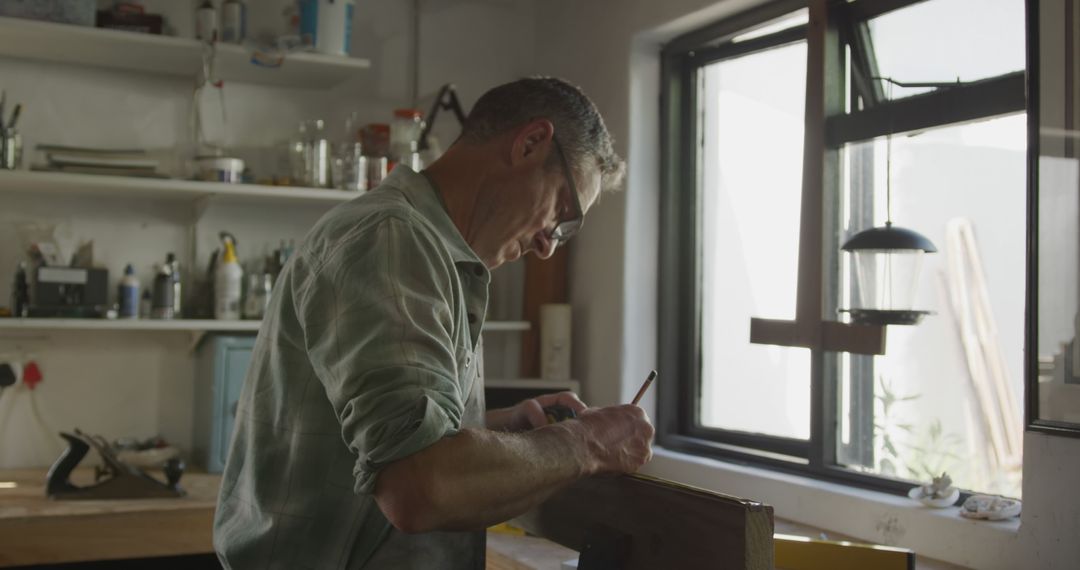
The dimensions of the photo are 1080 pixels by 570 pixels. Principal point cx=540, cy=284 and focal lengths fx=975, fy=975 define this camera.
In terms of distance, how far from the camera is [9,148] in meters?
2.75

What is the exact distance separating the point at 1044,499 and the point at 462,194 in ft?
4.21

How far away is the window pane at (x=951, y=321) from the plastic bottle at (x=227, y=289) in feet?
5.83

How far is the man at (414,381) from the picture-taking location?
38.9 inches

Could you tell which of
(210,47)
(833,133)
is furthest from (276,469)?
(210,47)

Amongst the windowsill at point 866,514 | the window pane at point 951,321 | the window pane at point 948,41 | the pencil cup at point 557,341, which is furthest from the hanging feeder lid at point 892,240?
the pencil cup at point 557,341

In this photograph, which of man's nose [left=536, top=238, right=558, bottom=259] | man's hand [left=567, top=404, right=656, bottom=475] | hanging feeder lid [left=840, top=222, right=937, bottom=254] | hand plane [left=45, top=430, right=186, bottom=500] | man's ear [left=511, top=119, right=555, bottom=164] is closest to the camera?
man's hand [left=567, top=404, right=656, bottom=475]

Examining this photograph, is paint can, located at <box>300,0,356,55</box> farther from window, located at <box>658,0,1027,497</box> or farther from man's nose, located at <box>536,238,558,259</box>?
man's nose, located at <box>536,238,558,259</box>

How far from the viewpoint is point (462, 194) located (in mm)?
1411

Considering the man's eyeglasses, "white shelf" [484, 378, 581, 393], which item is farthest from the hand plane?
the man's eyeglasses

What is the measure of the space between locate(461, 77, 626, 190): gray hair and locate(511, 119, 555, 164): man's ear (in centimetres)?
1

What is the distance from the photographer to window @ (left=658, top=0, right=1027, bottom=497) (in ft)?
7.20

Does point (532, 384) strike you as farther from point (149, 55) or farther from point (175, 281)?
point (149, 55)

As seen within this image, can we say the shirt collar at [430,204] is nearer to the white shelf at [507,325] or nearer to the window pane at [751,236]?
the window pane at [751,236]

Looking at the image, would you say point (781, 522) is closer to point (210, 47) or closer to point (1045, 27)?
point (1045, 27)
